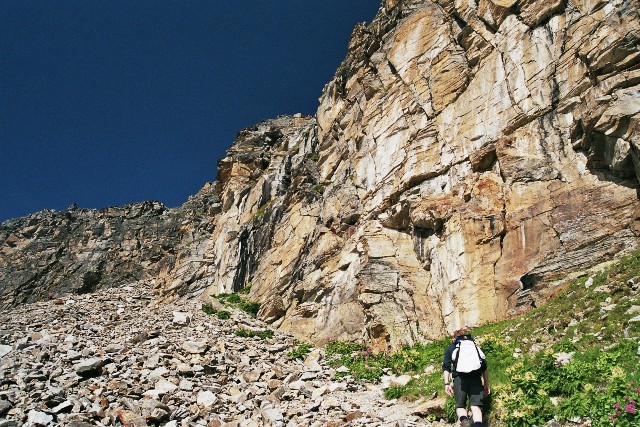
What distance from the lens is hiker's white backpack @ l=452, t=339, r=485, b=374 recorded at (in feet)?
31.2

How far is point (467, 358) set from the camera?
381 inches

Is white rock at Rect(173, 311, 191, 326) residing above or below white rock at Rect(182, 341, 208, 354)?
above

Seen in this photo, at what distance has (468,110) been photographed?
24.5 meters

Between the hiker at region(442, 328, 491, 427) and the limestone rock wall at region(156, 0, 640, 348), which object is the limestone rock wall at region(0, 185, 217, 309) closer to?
the limestone rock wall at region(156, 0, 640, 348)

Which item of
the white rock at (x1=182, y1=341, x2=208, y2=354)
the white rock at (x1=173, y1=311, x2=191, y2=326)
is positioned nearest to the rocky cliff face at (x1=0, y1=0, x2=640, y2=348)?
the white rock at (x1=173, y1=311, x2=191, y2=326)

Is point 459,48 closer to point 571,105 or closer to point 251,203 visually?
point 571,105

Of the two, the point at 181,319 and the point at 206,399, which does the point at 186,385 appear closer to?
the point at 206,399

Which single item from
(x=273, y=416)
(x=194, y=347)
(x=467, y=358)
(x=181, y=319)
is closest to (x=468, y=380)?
(x=467, y=358)

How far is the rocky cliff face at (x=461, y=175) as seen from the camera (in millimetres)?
17266

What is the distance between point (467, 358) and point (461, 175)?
15.1 m

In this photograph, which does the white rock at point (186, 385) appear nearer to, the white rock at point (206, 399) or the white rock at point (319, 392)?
the white rock at point (206, 399)

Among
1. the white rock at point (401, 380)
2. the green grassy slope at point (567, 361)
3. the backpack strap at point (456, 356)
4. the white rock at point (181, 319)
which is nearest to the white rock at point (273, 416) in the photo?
the green grassy slope at point (567, 361)

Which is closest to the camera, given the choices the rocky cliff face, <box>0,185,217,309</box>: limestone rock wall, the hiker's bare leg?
the hiker's bare leg

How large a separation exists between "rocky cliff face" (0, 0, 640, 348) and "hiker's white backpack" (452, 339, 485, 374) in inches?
320
